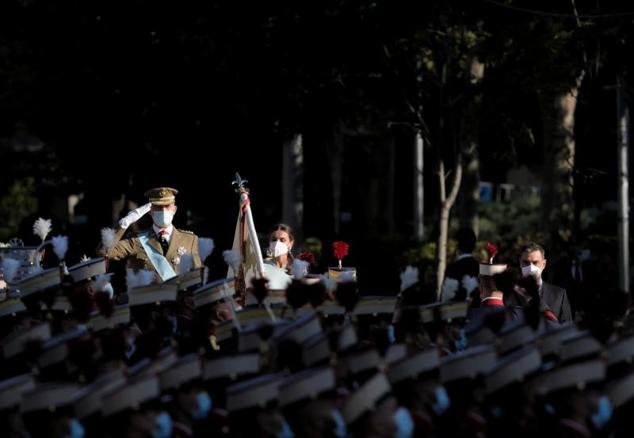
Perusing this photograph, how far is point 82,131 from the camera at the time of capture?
2628cm

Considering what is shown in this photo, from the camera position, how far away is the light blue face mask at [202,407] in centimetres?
794

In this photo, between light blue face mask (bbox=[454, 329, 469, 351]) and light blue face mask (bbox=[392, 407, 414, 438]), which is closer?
light blue face mask (bbox=[392, 407, 414, 438])

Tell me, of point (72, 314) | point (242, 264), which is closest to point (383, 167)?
point (242, 264)

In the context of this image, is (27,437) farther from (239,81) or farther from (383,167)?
(383,167)

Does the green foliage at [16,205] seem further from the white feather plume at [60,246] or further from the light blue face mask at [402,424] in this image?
the light blue face mask at [402,424]

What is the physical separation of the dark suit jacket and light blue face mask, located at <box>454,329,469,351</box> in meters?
2.34

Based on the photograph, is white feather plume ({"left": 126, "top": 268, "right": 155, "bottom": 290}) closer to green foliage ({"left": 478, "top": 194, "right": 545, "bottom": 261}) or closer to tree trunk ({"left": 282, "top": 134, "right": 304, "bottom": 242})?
tree trunk ({"left": 282, "top": 134, "right": 304, "bottom": 242})

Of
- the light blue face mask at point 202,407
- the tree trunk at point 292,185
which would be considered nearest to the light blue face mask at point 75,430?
the light blue face mask at point 202,407

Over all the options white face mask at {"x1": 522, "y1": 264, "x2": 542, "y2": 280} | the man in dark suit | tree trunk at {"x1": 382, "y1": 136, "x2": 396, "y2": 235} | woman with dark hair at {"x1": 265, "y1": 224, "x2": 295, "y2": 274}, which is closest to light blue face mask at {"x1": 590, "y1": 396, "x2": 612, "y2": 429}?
the man in dark suit

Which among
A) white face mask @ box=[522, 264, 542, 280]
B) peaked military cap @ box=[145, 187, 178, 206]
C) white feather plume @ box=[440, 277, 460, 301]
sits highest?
peaked military cap @ box=[145, 187, 178, 206]

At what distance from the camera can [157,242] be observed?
45.7ft

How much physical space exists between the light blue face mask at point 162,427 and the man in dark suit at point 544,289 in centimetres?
482

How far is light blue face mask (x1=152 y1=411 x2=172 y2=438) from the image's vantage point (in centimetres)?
762

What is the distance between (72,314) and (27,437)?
71.6 inches
